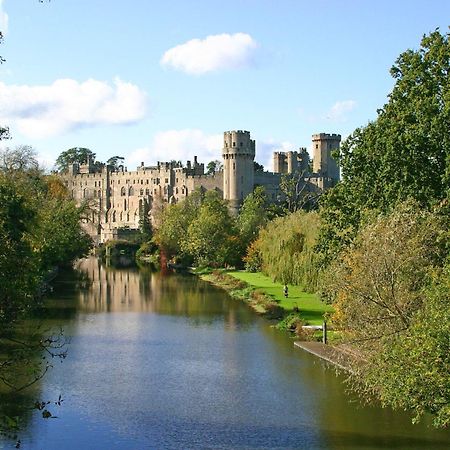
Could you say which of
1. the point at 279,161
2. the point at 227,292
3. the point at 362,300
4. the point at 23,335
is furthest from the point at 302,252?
the point at 279,161

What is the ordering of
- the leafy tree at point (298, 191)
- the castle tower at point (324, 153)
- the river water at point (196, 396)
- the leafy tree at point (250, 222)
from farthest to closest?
the castle tower at point (324, 153)
the leafy tree at point (298, 191)
the leafy tree at point (250, 222)
the river water at point (196, 396)

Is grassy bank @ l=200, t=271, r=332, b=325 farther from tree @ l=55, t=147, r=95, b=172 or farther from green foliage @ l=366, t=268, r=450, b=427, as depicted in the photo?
tree @ l=55, t=147, r=95, b=172

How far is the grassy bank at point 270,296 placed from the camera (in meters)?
33.8

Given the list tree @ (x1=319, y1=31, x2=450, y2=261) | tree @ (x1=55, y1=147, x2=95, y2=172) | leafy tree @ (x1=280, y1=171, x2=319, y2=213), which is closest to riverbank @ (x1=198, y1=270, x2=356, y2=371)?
tree @ (x1=319, y1=31, x2=450, y2=261)

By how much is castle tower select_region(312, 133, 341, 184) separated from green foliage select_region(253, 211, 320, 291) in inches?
2299

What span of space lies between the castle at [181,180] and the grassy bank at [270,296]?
120ft

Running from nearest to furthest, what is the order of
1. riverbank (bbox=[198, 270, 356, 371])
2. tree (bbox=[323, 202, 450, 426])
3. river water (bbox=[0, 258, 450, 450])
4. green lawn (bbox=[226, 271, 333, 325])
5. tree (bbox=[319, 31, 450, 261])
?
tree (bbox=[323, 202, 450, 426]) → river water (bbox=[0, 258, 450, 450]) → tree (bbox=[319, 31, 450, 261]) → riverbank (bbox=[198, 270, 356, 371]) → green lawn (bbox=[226, 271, 333, 325])

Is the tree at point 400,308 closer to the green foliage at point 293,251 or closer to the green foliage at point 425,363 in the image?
the green foliage at point 425,363

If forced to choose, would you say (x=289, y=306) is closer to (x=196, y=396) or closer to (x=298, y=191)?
(x=196, y=396)

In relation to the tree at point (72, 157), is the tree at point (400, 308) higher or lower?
lower

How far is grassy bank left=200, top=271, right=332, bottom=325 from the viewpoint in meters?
33.8

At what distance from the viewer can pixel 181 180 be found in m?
107

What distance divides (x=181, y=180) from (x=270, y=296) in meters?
68.6

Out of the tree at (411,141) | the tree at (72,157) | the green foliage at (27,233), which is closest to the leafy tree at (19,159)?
the green foliage at (27,233)
